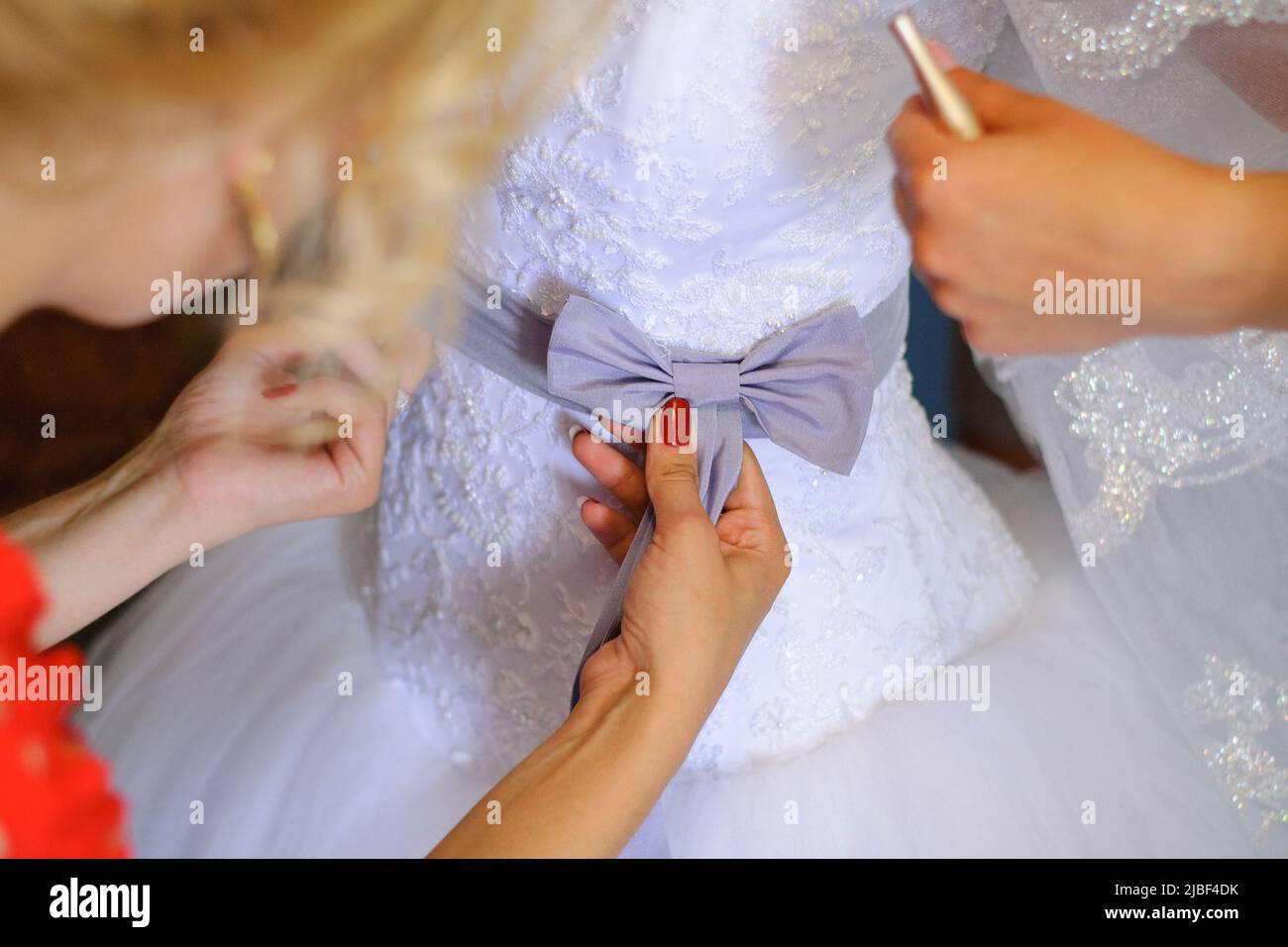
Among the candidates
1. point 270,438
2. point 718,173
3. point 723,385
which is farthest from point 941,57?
point 270,438

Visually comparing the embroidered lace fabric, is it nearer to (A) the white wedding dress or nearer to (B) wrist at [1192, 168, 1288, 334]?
(A) the white wedding dress

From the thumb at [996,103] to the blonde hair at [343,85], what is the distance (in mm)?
187

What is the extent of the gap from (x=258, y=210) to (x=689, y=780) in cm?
51

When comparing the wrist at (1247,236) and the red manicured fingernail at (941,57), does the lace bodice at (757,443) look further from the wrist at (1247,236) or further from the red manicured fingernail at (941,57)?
the wrist at (1247,236)

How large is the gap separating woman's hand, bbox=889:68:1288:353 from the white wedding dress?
111 mm

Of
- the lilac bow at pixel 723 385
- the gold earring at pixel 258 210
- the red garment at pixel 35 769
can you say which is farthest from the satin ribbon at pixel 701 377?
the red garment at pixel 35 769

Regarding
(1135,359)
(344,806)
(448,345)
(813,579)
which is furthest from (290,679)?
(1135,359)

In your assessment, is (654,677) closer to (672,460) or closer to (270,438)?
(672,460)

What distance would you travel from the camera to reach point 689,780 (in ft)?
2.63

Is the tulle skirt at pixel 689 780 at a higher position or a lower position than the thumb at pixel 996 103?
lower

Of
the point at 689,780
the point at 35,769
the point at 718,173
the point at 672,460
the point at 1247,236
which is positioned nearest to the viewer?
the point at 35,769

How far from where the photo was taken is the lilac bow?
641 millimetres

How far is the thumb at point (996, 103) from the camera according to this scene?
18.7 inches

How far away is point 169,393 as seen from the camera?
55.2 inches
